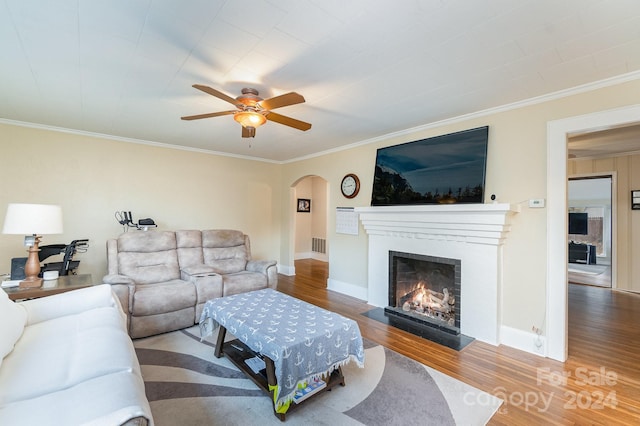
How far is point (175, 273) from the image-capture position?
3.79 m

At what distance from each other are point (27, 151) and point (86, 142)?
0.64 metres

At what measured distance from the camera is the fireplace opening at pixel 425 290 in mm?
3377

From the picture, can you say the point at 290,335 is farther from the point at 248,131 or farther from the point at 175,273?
the point at 175,273

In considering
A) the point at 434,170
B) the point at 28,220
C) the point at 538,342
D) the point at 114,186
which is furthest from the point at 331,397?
the point at 114,186

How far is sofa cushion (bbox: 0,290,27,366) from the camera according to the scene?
1.48 meters

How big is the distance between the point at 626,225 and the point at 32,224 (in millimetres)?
8239

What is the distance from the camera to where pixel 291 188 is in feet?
19.8

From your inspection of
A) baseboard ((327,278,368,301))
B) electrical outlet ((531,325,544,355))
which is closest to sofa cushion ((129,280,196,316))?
baseboard ((327,278,368,301))

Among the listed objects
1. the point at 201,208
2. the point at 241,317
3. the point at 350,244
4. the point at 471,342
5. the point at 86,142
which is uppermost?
the point at 86,142

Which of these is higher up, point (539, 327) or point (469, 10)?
point (469, 10)

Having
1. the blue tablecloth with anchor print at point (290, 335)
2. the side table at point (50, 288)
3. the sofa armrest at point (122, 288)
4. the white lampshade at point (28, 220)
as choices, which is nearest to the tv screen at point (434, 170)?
the blue tablecloth with anchor print at point (290, 335)

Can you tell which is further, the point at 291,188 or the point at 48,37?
the point at 291,188

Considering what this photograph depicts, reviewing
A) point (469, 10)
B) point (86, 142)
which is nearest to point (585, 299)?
point (469, 10)

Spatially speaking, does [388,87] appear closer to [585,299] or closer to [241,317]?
[241,317]
